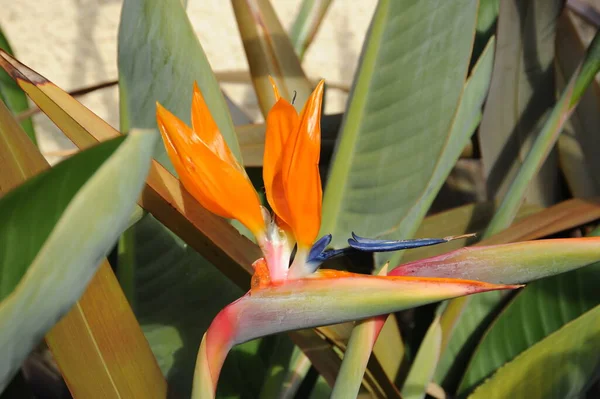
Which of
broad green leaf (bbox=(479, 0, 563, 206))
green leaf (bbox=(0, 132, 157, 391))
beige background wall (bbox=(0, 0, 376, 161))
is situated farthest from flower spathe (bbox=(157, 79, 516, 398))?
beige background wall (bbox=(0, 0, 376, 161))

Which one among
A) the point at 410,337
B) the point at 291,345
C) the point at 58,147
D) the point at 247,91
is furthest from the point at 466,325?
the point at 58,147

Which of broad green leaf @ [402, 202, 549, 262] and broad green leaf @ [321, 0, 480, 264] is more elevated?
broad green leaf @ [321, 0, 480, 264]

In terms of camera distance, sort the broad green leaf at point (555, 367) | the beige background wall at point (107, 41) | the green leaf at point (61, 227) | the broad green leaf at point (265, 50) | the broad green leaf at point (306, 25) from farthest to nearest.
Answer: the beige background wall at point (107, 41) → the broad green leaf at point (306, 25) → the broad green leaf at point (265, 50) → the broad green leaf at point (555, 367) → the green leaf at point (61, 227)

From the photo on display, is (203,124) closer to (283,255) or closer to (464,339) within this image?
(283,255)

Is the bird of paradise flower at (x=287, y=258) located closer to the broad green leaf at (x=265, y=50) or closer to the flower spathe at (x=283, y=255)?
the flower spathe at (x=283, y=255)

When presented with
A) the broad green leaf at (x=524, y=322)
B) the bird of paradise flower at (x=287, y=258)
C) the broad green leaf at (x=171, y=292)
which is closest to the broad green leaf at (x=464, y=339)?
the broad green leaf at (x=524, y=322)

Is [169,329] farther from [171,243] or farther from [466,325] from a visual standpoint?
[466,325]

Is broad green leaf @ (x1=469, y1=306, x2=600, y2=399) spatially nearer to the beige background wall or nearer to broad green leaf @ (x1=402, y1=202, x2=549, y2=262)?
broad green leaf @ (x1=402, y1=202, x2=549, y2=262)
